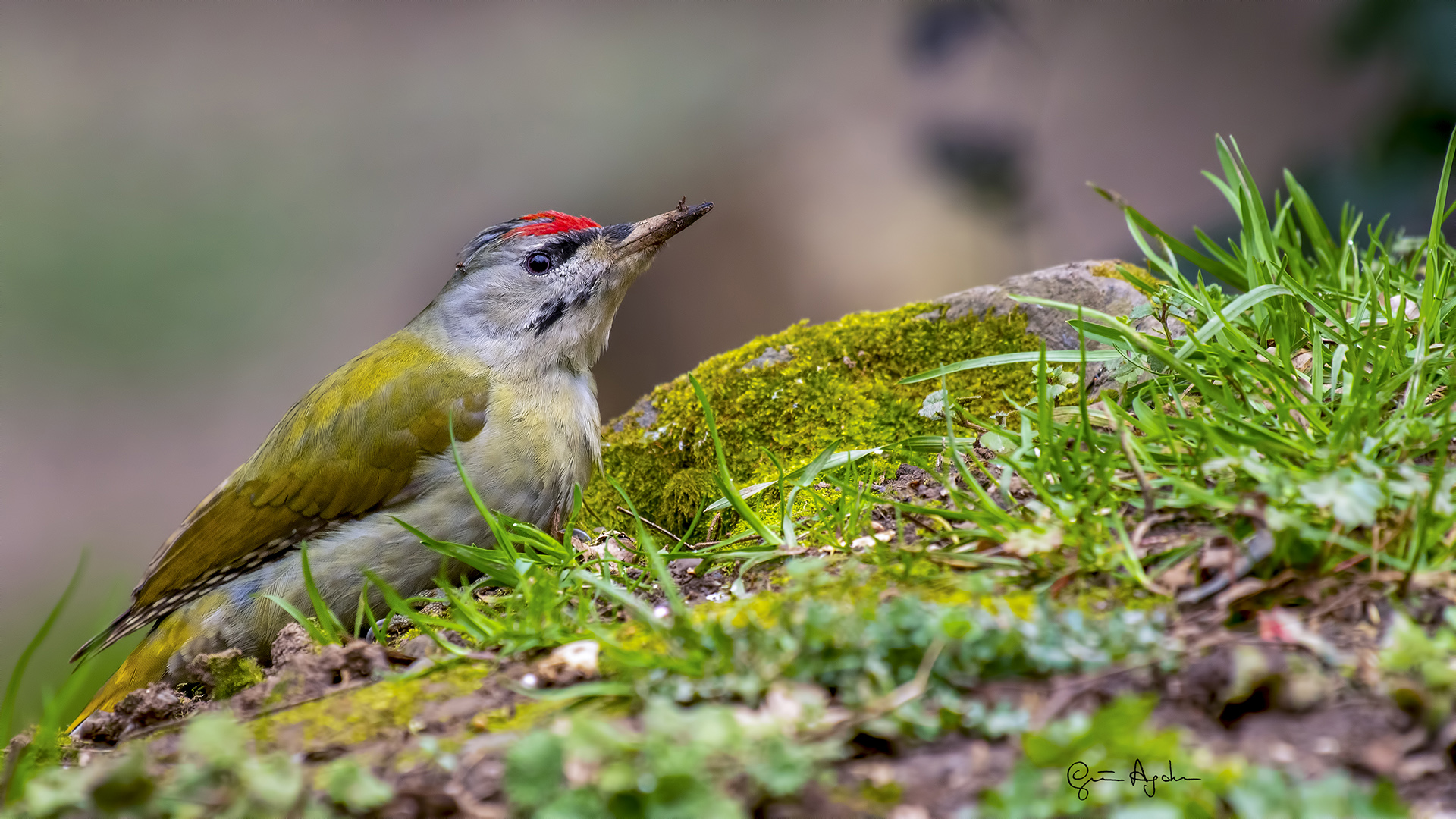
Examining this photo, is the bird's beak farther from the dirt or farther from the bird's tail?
the dirt

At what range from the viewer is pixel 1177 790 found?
1228mm

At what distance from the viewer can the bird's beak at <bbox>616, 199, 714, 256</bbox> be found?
4.10 metres

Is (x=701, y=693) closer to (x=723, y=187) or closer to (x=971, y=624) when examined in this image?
(x=971, y=624)

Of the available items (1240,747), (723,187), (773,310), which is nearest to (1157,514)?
(1240,747)

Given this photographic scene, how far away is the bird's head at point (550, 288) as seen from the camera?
404 centimetres

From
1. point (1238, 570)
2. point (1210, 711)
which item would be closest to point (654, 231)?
point (1238, 570)

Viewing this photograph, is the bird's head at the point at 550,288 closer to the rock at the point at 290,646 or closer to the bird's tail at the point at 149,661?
the bird's tail at the point at 149,661

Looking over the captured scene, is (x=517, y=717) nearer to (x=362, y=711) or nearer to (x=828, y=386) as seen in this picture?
(x=362, y=711)

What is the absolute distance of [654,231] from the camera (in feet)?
13.5
